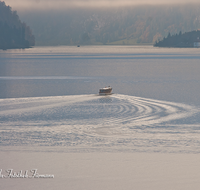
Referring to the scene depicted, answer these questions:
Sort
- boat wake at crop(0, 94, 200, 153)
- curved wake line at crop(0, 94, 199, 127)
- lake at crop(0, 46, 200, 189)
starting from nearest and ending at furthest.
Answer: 1. lake at crop(0, 46, 200, 189)
2. boat wake at crop(0, 94, 200, 153)
3. curved wake line at crop(0, 94, 199, 127)

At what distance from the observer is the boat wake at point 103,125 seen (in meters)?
15.6

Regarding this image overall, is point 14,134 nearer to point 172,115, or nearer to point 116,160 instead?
point 116,160

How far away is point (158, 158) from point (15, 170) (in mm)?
5536

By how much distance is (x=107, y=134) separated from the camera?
17.4 meters

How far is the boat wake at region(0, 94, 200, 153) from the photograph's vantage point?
15586mm

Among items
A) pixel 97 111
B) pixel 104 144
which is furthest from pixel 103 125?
pixel 97 111

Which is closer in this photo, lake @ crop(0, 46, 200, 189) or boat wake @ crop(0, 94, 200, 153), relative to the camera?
lake @ crop(0, 46, 200, 189)

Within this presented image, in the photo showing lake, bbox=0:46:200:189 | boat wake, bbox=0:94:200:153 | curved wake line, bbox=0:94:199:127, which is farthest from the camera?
curved wake line, bbox=0:94:199:127

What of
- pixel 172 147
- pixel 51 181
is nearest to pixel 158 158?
pixel 172 147

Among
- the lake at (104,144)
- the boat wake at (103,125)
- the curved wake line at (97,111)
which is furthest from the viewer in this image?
the curved wake line at (97,111)

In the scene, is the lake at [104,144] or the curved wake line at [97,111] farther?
the curved wake line at [97,111]

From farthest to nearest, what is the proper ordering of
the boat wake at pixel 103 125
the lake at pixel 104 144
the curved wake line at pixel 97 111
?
the curved wake line at pixel 97 111 → the boat wake at pixel 103 125 → the lake at pixel 104 144

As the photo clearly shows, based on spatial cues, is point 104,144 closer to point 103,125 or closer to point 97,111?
point 103,125

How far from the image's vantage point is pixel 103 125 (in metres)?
19.8
